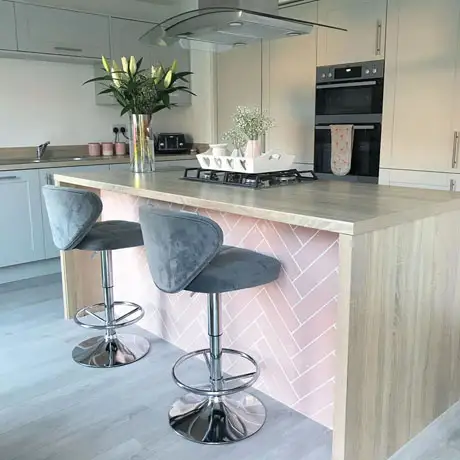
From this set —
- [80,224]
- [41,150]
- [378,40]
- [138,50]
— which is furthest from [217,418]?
[138,50]

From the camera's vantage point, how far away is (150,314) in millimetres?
2838

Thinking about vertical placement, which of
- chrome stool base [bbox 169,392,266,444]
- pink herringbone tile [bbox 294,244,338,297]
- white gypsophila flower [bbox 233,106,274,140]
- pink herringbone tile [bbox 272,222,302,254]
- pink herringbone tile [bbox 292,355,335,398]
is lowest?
chrome stool base [bbox 169,392,266,444]

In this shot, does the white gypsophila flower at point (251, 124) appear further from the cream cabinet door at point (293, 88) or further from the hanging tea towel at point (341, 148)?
the cream cabinet door at point (293, 88)

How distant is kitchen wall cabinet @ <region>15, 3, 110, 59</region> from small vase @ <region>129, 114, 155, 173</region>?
175 centimetres

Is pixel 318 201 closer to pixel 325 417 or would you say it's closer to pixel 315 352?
pixel 315 352

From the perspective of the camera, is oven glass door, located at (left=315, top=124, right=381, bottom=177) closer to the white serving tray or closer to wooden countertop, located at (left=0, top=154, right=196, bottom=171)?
wooden countertop, located at (left=0, top=154, right=196, bottom=171)

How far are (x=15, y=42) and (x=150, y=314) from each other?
2.49m

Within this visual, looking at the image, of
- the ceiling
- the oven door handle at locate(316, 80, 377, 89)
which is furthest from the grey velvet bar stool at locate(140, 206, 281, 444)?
the ceiling

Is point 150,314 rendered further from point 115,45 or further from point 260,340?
point 115,45

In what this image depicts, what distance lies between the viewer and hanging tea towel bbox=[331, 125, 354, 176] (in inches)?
147

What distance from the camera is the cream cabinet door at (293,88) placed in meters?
3.98

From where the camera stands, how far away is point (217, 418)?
196 centimetres

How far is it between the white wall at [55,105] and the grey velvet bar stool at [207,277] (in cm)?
→ 303

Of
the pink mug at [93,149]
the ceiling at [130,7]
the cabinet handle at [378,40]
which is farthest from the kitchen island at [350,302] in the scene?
the ceiling at [130,7]
